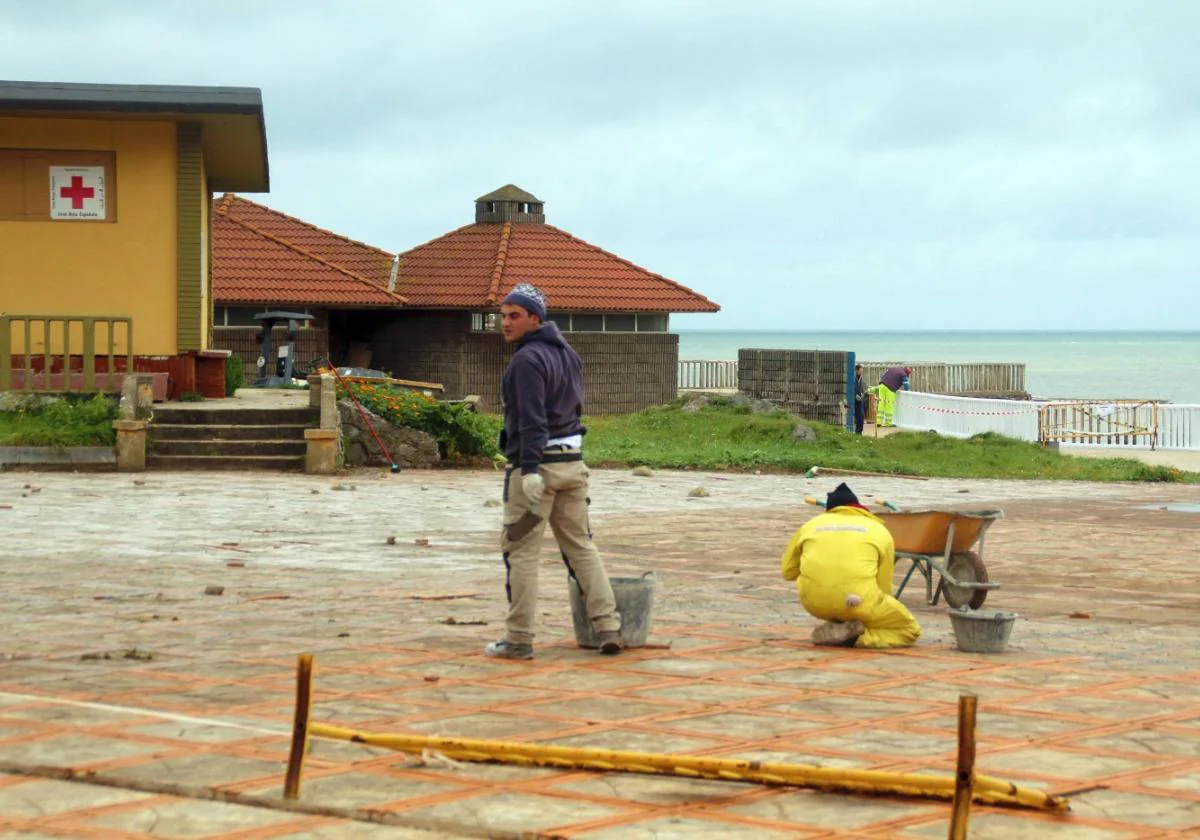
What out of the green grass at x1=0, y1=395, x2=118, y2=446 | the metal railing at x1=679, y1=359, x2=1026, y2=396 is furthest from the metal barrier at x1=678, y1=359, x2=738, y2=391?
the green grass at x1=0, y1=395, x2=118, y2=446

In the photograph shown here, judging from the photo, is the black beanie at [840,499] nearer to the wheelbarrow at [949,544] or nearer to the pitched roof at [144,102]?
the wheelbarrow at [949,544]

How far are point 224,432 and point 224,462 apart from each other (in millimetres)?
561

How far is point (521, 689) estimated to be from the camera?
7523 mm

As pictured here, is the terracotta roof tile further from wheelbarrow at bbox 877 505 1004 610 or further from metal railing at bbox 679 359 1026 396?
wheelbarrow at bbox 877 505 1004 610

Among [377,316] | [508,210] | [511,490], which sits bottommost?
[511,490]

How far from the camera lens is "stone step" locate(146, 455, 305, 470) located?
65.8ft

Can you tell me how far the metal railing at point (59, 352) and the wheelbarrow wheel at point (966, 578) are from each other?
1315cm

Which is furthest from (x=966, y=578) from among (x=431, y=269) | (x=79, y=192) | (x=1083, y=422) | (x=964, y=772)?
(x=431, y=269)

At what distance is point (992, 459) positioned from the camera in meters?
26.1

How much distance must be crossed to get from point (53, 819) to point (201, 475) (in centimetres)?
1437

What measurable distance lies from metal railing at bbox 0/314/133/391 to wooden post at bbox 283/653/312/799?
15761 mm

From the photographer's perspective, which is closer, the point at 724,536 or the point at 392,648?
the point at 392,648

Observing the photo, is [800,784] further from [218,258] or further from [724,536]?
[218,258]

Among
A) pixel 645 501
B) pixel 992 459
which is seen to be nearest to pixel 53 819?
pixel 645 501
